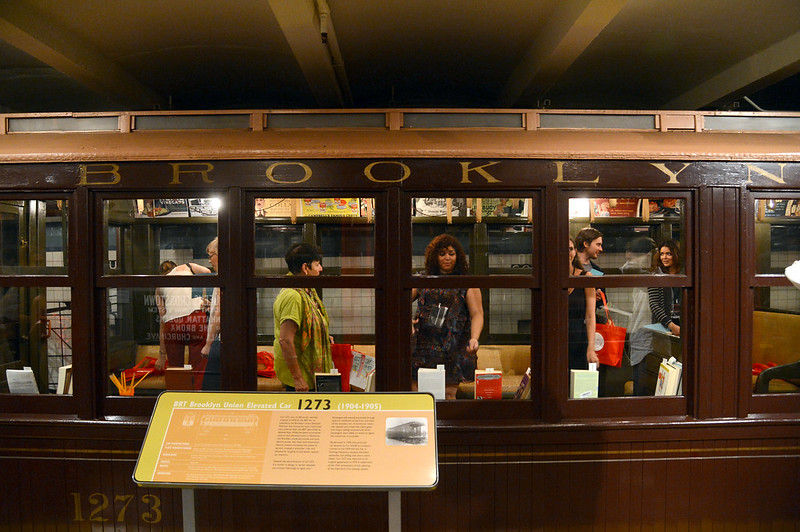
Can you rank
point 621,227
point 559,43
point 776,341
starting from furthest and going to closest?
point 776,341 → point 559,43 → point 621,227

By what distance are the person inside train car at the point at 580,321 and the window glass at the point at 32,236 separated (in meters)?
2.66

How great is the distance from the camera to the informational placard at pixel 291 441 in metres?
1.69

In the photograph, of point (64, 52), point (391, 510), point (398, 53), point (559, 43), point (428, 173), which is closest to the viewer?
point (391, 510)

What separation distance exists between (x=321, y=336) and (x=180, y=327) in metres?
0.79

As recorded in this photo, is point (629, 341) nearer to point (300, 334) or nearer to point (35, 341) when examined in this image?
point (300, 334)

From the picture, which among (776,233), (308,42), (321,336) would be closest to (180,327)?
(321,336)

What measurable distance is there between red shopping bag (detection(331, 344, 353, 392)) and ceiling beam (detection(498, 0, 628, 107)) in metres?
2.25

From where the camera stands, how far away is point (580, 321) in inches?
100

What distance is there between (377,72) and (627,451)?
3.30 meters

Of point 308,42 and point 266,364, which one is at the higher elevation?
point 308,42

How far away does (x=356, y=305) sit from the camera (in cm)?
348

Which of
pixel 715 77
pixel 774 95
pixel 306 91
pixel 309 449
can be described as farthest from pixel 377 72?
pixel 774 95

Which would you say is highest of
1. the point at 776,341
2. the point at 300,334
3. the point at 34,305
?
the point at 34,305

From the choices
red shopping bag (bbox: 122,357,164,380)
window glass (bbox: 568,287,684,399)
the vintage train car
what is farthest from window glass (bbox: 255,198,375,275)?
window glass (bbox: 568,287,684,399)
